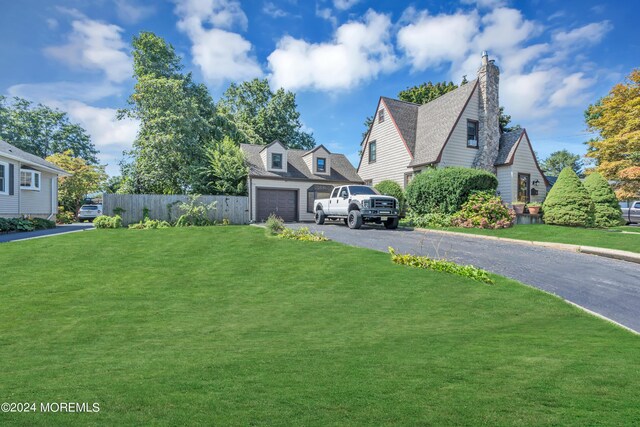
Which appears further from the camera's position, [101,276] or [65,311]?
[101,276]

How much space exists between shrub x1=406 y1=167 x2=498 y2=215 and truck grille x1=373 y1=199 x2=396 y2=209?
3.31 m

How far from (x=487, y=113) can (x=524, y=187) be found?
5846 millimetres

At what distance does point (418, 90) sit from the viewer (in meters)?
40.2

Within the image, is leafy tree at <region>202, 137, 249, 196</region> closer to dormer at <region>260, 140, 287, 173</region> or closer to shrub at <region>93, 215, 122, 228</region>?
dormer at <region>260, 140, 287, 173</region>

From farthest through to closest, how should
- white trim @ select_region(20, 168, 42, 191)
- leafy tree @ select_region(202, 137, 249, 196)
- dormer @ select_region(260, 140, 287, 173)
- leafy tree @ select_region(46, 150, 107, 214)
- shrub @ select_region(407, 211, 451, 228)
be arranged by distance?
leafy tree @ select_region(46, 150, 107, 214) → dormer @ select_region(260, 140, 287, 173) → leafy tree @ select_region(202, 137, 249, 196) → white trim @ select_region(20, 168, 42, 191) → shrub @ select_region(407, 211, 451, 228)

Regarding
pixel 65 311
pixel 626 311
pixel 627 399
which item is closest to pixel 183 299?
pixel 65 311

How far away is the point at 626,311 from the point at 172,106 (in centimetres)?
2936

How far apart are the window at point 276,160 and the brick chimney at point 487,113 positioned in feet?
46.7

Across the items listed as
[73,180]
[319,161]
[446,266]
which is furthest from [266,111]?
[446,266]

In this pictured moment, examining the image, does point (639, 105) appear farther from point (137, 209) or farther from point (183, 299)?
point (137, 209)

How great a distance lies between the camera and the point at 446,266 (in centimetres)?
856

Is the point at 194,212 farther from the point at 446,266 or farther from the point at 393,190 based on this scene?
the point at 446,266

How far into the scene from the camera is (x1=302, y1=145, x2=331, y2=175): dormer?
93.6ft

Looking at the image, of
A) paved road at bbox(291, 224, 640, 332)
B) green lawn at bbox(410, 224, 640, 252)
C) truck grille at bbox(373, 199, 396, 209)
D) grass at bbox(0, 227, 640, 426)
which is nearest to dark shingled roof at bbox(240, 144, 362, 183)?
truck grille at bbox(373, 199, 396, 209)
